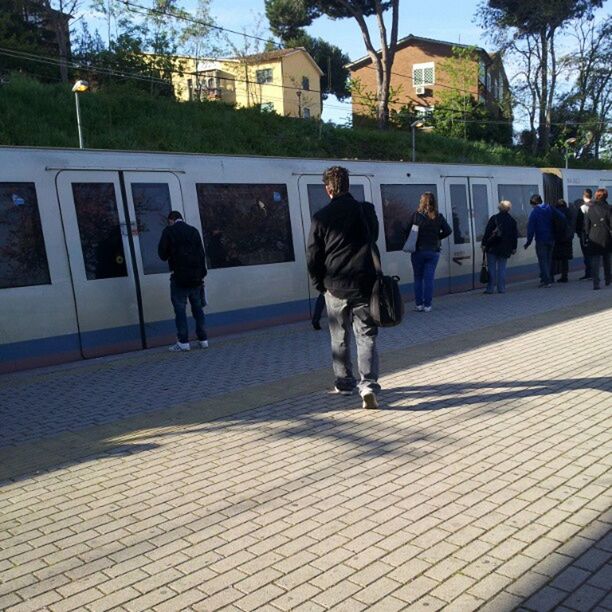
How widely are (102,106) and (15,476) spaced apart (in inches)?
880

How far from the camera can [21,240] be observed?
819cm

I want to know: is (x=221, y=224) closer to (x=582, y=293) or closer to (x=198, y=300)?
(x=198, y=300)

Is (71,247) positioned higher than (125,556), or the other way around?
(71,247)

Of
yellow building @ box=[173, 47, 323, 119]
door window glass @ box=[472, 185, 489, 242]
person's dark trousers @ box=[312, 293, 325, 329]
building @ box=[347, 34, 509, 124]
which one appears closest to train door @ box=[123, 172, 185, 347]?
person's dark trousers @ box=[312, 293, 325, 329]

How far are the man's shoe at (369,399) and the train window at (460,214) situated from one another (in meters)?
8.75

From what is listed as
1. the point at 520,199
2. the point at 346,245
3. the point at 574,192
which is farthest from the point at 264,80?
the point at 346,245

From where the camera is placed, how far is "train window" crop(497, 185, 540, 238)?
51.5 feet

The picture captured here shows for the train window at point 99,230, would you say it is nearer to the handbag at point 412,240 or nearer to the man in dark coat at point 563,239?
the handbag at point 412,240

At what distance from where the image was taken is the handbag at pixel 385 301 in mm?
5812

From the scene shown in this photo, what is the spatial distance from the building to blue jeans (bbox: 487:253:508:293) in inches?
1330

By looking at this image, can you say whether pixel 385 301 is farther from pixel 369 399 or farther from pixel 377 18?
pixel 377 18

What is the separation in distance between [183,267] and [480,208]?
314 inches

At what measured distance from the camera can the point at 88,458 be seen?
17.0 ft

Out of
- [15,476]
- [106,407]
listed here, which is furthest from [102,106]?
[15,476]
